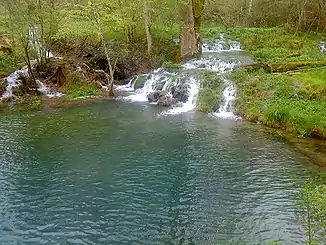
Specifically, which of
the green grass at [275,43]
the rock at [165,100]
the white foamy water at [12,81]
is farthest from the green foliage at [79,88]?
the green grass at [275,43]

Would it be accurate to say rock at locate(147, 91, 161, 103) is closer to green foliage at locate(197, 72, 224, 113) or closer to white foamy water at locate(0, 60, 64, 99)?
green foliage at locate(197, 72, 224, 113)

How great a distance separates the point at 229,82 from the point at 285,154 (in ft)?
35.8

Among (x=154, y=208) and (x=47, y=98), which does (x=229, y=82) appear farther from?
(x=154, y=208)

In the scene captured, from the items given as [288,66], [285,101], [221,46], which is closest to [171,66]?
[221,46]

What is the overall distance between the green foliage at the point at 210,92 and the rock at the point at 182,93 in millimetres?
1224

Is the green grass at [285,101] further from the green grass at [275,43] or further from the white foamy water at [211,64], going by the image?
the green grass at [275,43]

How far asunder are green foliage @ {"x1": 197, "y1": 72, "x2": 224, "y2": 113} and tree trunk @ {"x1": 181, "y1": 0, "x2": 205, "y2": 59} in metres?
6.75

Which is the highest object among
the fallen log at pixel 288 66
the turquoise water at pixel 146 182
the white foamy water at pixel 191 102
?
the fallen log at pixel 288 66

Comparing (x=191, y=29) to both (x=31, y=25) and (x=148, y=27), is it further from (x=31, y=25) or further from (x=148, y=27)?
(x=31, y=25)

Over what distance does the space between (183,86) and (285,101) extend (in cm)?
843

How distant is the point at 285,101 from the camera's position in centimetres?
2628

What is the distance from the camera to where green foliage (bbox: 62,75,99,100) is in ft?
113

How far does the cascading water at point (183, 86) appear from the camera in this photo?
29.8 m

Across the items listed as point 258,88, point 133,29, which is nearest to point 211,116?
point 258,88
